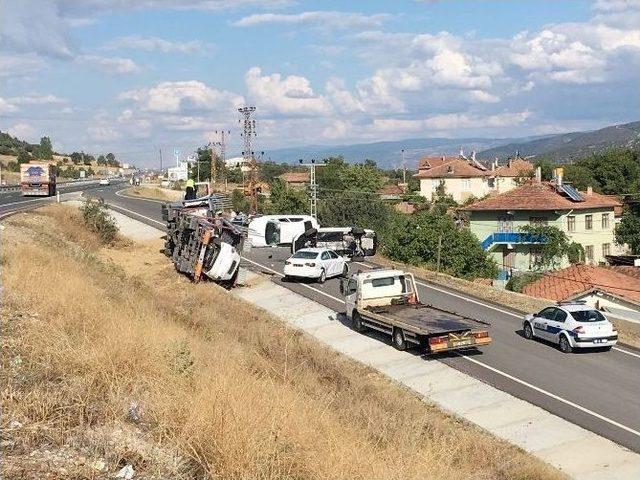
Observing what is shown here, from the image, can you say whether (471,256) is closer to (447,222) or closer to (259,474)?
(447,222)

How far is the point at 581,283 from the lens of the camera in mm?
35969

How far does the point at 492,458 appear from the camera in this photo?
1135 centimetres

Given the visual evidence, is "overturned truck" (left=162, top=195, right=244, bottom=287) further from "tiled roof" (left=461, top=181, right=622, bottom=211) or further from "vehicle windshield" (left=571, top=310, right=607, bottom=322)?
"tiled roof" (left=461, top=181, right=622, bottom=211)

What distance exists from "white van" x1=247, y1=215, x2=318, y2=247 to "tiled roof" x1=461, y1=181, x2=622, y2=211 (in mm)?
19584

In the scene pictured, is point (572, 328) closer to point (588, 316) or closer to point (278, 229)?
point (588, 316)

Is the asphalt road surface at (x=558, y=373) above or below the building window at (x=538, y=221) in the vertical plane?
below

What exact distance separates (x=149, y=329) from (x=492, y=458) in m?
5.81

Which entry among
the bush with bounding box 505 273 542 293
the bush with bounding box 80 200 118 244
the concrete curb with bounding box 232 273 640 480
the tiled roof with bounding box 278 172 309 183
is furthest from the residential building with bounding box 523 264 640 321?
the tiled roof with bounding box 278 172 309 183

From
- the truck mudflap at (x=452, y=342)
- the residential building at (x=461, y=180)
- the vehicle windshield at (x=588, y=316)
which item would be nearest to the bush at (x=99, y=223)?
the truck mudflap at (x=452, y=342)

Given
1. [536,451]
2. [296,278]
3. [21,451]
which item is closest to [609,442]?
[536,451]

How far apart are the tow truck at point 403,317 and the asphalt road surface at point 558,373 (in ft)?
2.04

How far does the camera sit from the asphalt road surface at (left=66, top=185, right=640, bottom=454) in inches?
574

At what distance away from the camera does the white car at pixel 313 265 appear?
28875mm

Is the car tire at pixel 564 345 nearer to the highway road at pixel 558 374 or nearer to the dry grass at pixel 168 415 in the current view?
the highway road at pixel 558 374
